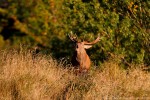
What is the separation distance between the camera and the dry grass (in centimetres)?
991

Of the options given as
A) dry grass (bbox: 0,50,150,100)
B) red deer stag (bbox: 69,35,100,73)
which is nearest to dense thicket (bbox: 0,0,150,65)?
red deer stag (bbox: 69,35,100,73)

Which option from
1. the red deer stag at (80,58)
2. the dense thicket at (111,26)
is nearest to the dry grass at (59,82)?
the red deer stag at (80,58)

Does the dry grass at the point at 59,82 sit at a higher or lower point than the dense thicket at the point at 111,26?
lower

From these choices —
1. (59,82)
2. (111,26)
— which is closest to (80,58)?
(111,26)

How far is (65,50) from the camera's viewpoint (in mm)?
14336

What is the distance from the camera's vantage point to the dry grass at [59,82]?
991cm

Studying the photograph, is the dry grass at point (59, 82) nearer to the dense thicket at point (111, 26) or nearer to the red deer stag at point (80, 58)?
the red deer stag at point (80, 58)

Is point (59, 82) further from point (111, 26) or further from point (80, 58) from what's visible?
point (111, 26)

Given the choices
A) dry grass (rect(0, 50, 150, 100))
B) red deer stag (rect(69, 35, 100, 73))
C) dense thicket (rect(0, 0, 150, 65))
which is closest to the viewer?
dry grass (rect(0, 50, 150, 100))

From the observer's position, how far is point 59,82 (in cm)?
1061

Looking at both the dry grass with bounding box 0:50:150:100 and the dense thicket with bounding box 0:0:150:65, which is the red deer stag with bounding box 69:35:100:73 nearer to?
the dry grass with bounding box 0:50:150:100

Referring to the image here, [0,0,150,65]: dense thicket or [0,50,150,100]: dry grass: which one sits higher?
[0,0,150,65]: dense thicket

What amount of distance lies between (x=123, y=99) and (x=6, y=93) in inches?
86.7

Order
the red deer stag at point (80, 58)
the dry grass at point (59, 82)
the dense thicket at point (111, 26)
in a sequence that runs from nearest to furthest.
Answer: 1. the dry grass at point (59, 82)
2. the red deer stag at point (80, 58)
3. the dense thicket at point (111, 26)
